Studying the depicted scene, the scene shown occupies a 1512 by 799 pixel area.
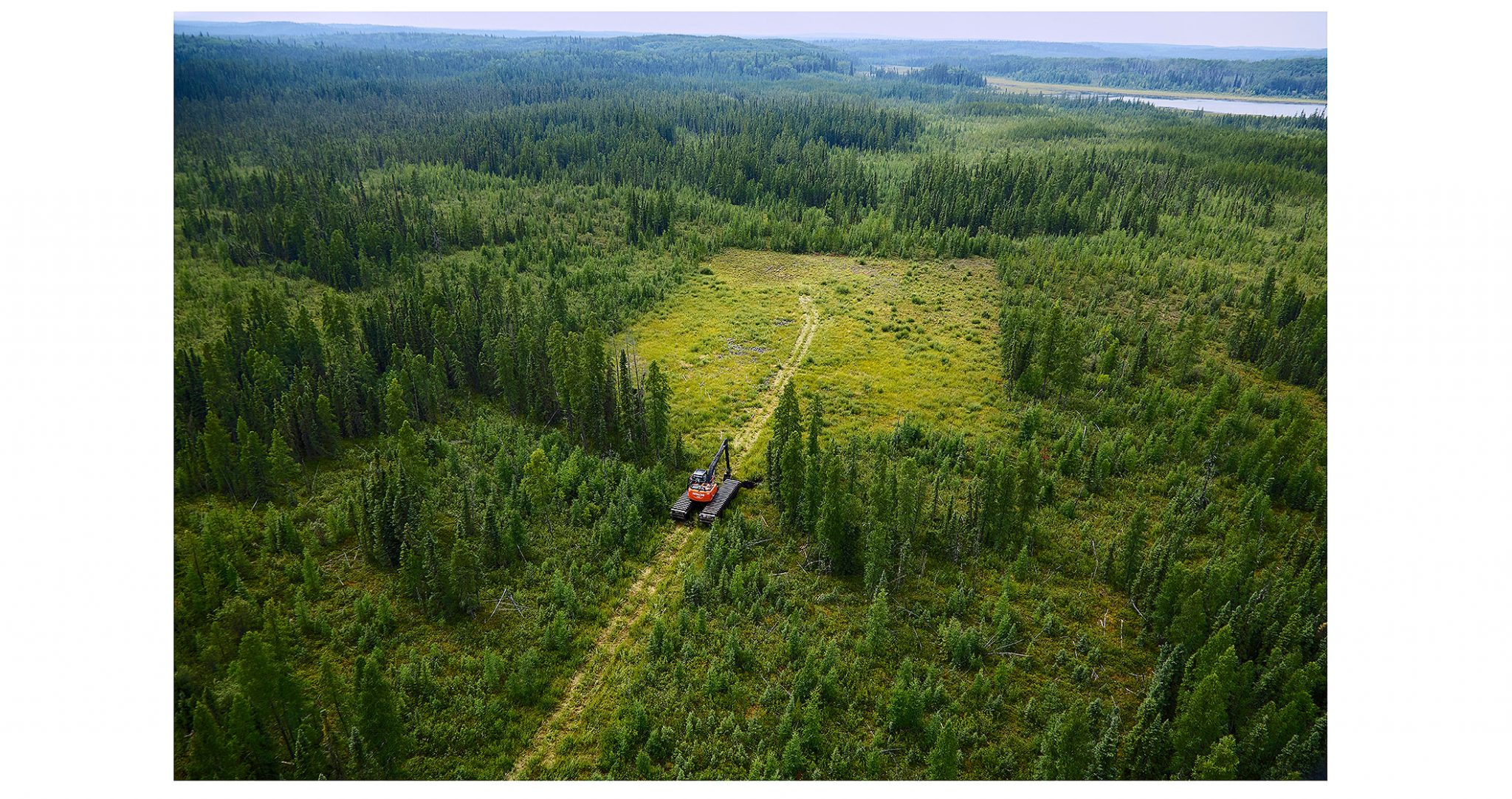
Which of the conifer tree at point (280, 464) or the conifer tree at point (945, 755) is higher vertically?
the conifer tree at point (280, 464)

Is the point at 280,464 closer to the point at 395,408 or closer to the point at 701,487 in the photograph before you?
the point at 395,408

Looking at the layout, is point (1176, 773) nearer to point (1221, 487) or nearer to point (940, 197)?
point (1221, 487)

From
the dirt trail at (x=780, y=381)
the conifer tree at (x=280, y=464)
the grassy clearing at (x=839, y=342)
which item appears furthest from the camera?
the grassy clearing at (x=839, y=342)

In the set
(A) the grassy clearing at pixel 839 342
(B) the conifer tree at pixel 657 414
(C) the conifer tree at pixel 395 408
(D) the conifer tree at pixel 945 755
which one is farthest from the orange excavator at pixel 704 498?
(C) the conifer tree at pixel 395 408

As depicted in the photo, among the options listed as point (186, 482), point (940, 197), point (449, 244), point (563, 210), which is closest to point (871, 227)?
point (940, 197)

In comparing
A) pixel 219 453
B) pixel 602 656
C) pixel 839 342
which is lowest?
Result: pixel 602 656

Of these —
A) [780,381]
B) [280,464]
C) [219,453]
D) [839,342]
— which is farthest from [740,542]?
[839,342]

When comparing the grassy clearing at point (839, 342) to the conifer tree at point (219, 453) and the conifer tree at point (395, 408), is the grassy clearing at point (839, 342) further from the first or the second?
the conifer tree at point (219, 453)
